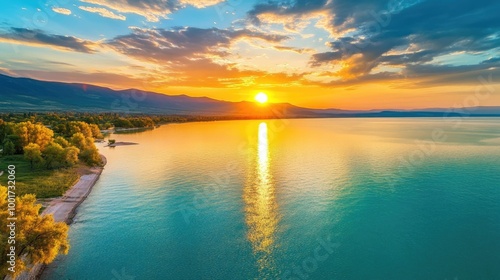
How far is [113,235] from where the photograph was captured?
48.3 meters

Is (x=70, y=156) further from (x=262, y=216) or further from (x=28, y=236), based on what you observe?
(x=262, y=216)

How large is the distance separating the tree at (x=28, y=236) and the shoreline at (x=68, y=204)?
2699mm

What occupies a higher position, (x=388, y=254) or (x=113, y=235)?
(x=388, y=254)

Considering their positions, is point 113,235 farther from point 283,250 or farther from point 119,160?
point 119,160

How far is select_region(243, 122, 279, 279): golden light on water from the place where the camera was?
135 feet

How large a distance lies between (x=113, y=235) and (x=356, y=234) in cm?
4098

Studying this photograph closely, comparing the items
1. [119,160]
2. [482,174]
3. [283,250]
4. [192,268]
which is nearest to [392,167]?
[482,174]

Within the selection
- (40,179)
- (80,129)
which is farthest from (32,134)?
(80,129)

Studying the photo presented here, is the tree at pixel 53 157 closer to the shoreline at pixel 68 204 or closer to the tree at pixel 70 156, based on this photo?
the tree at pixel 70 156

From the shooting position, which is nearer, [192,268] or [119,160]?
[192,268]

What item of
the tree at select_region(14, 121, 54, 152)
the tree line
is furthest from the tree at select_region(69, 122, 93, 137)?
the tree at select_region(14, 121, 54, 152)

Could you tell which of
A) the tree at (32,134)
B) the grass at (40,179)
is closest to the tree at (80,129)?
the tree at (32,134)

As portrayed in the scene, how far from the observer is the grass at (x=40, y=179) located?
63.6m

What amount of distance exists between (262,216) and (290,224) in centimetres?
610
